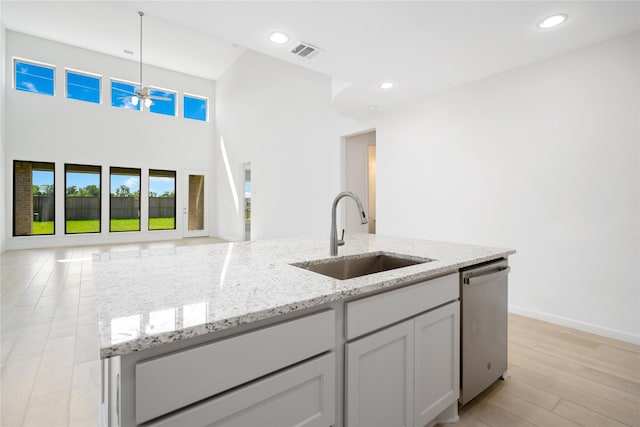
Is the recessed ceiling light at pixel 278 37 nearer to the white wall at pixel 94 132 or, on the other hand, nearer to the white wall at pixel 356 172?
the white wall at pixel 356 172

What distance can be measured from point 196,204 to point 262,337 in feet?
31.8

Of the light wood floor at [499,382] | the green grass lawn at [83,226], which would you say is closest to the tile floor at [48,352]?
the light wood floor at [499,382]

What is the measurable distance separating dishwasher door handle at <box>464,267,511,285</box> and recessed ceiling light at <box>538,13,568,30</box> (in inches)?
78.8

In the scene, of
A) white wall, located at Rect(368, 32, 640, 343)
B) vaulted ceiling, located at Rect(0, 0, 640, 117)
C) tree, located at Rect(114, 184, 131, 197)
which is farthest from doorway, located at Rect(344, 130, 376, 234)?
tree, located at Rect(114, 184, 131, 197)

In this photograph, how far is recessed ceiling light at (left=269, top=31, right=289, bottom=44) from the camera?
105 inches

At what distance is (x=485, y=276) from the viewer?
68.0 inches

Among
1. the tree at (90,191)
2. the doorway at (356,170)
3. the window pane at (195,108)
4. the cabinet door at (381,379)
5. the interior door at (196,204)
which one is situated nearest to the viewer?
the cabinet door at (381,379)

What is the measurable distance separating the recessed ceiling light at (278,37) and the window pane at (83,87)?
25.8 feet

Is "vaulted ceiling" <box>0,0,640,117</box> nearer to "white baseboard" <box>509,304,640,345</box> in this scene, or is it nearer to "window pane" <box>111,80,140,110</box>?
"white baseboard" <box>509,304,640,345</box>

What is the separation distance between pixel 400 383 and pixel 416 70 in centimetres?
312

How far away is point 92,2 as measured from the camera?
19.2 ft

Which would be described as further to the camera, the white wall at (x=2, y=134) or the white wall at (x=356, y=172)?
the white wall at (x=2, y=134)

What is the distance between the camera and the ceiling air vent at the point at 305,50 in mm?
2861

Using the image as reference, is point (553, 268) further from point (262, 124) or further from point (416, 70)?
point (262, 124)
